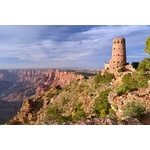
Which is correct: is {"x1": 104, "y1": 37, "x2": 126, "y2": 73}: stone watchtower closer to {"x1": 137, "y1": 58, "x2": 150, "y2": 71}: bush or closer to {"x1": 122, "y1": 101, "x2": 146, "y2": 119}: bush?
{"x1": 137, "y1": 58, "x2": 150, "y2": 71}: bush

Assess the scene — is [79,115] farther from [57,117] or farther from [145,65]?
[145,65]

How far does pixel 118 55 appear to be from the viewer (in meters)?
26.2

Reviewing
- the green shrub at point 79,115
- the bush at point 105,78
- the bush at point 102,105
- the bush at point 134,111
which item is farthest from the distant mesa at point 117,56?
the bush at point 134,111

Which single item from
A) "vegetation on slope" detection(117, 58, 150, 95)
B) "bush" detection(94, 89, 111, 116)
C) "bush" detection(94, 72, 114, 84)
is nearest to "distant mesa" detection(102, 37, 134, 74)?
"bush" detection(94, 72, 114, 84)

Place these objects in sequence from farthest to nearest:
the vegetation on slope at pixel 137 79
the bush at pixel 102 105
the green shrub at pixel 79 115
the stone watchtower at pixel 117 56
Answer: the stone watchtower at pixel 117 56 → the vegetation on slope at pixel 137 79 → the bush at pixel 102 105 → the green shrub at pixel 79 115

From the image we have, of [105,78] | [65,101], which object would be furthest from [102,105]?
[65,101]

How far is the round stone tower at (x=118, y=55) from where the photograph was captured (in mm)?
25875

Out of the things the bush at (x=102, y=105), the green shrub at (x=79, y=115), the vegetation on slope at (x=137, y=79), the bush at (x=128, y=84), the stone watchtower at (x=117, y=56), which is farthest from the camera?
the stone watchtower at (x=117, y=56)

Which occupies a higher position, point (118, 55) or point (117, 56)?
point (118, 55)

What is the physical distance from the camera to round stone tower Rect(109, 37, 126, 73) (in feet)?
84.9

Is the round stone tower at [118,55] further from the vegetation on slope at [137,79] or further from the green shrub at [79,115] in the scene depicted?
the green shrub at [79,115]

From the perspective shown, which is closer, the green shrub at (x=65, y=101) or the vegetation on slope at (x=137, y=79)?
the vegetation on slope at (x=137, y=79)
